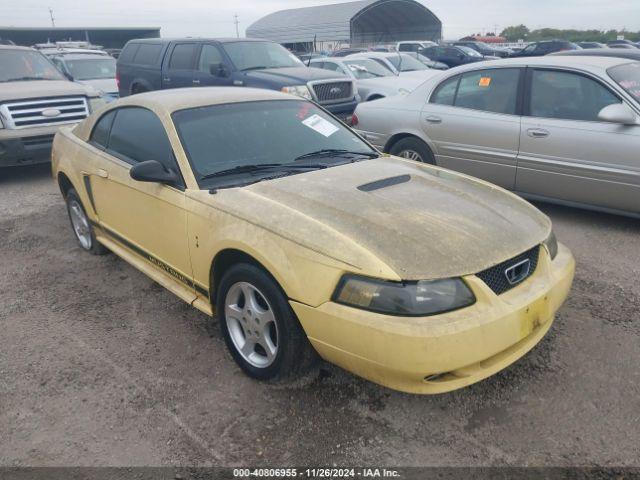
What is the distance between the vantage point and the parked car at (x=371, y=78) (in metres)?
11.7

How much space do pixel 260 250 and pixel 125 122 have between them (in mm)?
2022

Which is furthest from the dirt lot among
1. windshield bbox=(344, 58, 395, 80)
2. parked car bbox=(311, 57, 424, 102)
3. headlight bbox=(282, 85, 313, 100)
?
windshield bbox=(344, 58, 395, 80)

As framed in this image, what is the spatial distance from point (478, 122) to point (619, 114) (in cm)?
138

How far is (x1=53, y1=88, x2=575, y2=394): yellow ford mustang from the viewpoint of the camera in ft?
7.60

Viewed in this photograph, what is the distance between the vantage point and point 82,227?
4801mm

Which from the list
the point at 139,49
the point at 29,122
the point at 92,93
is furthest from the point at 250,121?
the point at 139,49

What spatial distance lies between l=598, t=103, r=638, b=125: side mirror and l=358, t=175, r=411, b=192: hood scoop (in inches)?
94.7

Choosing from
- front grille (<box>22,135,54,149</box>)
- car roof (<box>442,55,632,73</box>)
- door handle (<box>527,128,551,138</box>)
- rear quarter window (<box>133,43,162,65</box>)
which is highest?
rear quarter window (<box>133,43,162,65</box>)

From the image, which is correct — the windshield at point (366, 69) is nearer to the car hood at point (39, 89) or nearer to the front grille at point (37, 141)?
the car hood at point (39, 89)

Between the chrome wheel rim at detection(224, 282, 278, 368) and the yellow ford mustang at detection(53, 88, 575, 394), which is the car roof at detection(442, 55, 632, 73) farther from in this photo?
the chrome wheel rim at detection(224, 282, 278, 368)

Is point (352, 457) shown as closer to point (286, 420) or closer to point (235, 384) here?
point (286, 420)

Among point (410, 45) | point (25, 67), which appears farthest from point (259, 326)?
point (410, 45)

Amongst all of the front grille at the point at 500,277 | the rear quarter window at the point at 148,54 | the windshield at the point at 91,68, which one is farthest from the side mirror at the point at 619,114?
the windshield at the point at 91,68

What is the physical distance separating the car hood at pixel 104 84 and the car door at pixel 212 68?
3.51m
